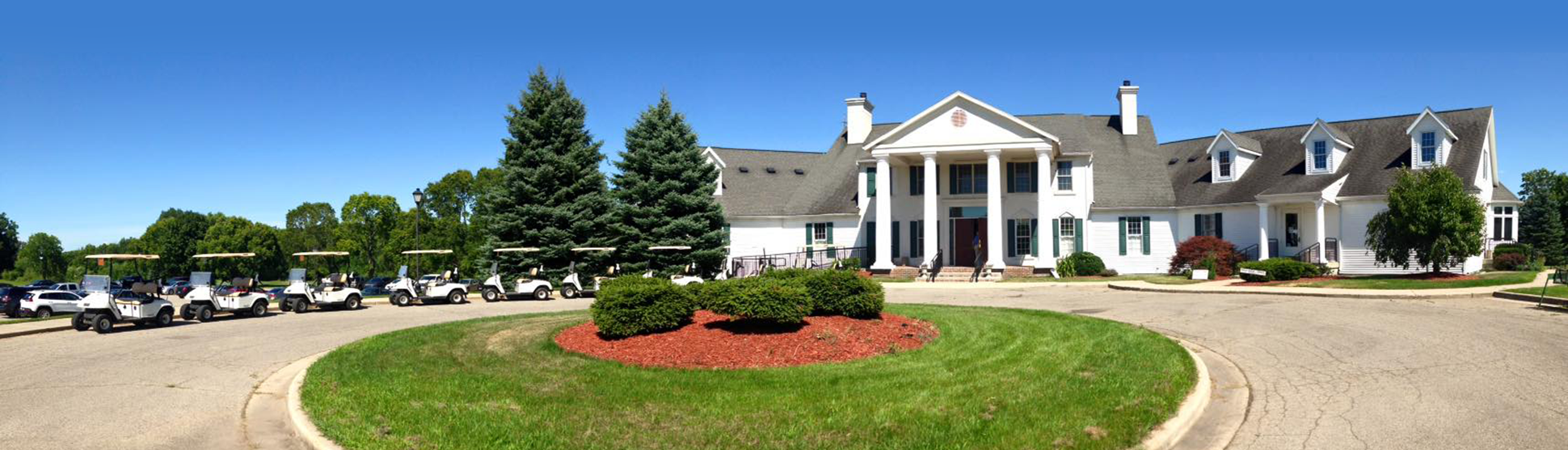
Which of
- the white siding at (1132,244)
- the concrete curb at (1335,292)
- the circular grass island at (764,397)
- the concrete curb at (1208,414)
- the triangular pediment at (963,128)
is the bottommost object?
the concrete curb at (1208,414)

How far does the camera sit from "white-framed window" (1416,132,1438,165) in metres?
31.0

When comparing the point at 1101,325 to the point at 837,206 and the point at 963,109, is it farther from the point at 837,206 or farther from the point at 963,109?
the point at 837,206

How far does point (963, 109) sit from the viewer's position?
34938 mm

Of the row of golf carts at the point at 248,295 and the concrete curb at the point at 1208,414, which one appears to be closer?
the concrete curb at the point at 1208,414

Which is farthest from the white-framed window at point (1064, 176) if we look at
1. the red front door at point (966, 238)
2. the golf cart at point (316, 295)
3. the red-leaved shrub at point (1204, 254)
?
the golf cart at point (316, 295)

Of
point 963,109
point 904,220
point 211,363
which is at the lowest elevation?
point 211,363

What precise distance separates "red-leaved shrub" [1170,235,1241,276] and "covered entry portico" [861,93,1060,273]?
16.1 ft

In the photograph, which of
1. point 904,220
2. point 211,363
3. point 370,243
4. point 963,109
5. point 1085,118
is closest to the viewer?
point 211,363

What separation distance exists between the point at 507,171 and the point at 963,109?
1827 centimetres

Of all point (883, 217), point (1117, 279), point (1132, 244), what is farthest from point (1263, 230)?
point (883, 217)

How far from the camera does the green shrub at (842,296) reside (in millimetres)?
13578

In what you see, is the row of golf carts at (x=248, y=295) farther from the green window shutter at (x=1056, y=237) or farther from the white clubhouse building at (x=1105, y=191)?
the green window shutter at (x=1056, y=237)

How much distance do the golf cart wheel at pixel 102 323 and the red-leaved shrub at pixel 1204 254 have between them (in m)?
32.4

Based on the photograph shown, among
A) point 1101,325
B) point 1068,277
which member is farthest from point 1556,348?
point 1068,277
